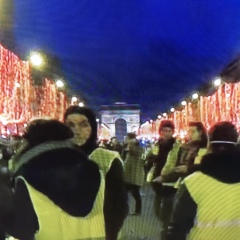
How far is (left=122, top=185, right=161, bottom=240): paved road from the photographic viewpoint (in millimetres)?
3676

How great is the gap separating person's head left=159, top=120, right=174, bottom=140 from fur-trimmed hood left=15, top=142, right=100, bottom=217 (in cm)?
178

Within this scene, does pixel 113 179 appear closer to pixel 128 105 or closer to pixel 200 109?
pixel 128 105

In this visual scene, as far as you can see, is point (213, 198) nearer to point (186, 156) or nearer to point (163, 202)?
point (186, 156)

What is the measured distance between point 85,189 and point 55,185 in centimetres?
9

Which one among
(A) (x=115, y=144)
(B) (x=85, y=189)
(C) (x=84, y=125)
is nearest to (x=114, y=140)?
(A) (x=115, y=144)

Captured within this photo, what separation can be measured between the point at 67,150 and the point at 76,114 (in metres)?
0.37

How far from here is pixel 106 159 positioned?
75.5 inches

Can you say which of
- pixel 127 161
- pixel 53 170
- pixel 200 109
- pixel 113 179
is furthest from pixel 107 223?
pixel 200 109

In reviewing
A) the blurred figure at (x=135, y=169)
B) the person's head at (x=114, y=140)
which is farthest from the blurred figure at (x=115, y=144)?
the blurred figure at (x=135, y=169)

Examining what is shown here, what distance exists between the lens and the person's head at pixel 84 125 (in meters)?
1.95

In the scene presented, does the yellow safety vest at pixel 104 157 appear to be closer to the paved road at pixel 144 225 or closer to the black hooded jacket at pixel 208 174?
the black hooded jacket at pixel 208 174

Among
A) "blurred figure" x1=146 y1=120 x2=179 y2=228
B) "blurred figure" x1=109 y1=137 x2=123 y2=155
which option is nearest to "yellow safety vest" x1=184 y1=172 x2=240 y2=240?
"blurred figure" x1=146 y1=120 x2=179 y2=228

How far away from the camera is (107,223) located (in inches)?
73.9

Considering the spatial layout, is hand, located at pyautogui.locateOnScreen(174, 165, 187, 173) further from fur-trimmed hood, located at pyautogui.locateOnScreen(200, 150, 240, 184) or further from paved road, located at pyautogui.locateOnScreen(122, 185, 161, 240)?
fur-trimmed hood, located at pyautogui.locateOnScreen(200, 150, 240, 184)
